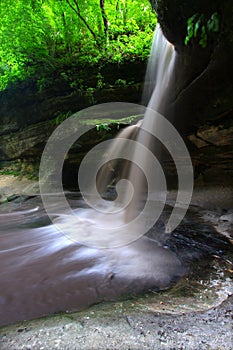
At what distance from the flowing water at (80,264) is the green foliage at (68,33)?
570 centimetres

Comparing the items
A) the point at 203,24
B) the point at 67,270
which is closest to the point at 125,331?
the point at 67,270

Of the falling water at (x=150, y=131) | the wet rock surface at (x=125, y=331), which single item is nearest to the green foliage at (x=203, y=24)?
the falling water at (x=150, y=131)

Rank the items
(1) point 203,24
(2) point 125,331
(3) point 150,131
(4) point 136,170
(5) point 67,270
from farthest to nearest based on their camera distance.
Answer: (4) point 136,170
(3) point 150,131
(1) point 203,24
(5) point 67,270
(2) point 125,331

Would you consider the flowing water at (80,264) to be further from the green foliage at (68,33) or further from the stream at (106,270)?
the green foliage at (68,33)

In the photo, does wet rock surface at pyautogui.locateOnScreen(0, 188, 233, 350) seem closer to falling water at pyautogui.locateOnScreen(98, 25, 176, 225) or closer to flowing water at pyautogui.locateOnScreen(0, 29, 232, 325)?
flowing water at pyautogui.locateOnScreen(0, 29, 232, 325)

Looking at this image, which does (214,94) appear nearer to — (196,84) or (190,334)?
(196,84)

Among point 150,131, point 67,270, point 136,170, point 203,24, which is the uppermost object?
point 203,24

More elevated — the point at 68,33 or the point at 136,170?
the point at 68,33

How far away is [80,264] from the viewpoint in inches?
111

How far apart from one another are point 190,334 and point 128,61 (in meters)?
7.85

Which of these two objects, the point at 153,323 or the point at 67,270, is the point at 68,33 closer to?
the point at 67,270

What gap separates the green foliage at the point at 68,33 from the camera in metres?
7.54

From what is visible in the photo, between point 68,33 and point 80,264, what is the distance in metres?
8.25

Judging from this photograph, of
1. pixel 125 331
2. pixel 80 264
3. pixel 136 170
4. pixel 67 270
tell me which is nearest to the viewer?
pixel 125 331
